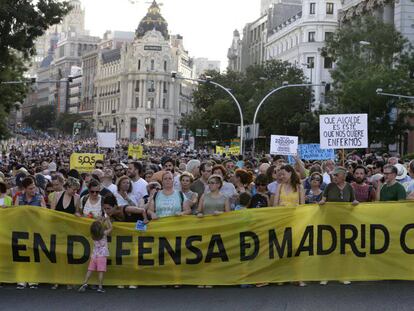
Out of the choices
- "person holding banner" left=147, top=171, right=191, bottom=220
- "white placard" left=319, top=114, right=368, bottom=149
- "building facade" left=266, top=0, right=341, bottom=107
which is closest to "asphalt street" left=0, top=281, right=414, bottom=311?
"person holding banner" left=147, top=171, right=191, bottom=220

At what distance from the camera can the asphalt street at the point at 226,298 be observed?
11.0 m

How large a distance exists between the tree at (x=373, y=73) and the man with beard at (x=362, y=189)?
35.4 m

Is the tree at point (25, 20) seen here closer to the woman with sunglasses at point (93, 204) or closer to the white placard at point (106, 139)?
the white placard at point (106, 139)

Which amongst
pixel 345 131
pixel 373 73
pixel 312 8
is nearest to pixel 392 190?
pixel 345 131

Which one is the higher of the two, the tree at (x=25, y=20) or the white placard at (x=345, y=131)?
the tree at (x=25, y=20)

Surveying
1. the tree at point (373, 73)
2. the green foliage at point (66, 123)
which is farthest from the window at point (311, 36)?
the green foliage at point (66, 123)

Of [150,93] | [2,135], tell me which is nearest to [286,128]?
[2,135]

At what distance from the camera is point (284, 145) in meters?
23.7

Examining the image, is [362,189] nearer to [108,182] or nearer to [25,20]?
[108,182]

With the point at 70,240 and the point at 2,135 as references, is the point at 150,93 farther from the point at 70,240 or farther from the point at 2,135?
the point at 70,240

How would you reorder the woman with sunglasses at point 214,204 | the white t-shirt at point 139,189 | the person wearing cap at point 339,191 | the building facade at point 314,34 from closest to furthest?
the woman with sunglasses at point 214,204, the person wearing cap at point 339,191, the white t-shirt at point 139,189, the building facade at point 314,34

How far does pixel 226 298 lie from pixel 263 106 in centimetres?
6008

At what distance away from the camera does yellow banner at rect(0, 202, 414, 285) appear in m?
12.6

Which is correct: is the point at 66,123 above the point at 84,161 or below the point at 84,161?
above
